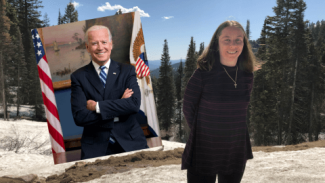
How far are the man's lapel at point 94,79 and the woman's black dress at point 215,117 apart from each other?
1.39 meters

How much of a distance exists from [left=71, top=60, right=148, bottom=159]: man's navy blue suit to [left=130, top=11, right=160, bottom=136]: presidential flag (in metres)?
0.34

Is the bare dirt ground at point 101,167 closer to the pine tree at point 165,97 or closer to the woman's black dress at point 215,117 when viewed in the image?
the woman's black dress at point 215,117

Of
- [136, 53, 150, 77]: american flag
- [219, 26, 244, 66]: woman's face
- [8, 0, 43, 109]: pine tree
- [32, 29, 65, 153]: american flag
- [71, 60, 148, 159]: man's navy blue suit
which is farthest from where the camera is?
[8, 0, 43, 109]: pine tree

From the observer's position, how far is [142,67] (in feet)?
12.8

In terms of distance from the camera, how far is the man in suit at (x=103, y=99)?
311 cm

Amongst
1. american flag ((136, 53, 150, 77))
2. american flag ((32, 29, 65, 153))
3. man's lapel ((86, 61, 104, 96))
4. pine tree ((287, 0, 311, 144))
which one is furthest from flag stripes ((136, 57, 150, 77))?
pine tree ((287, 0, 311, 144))

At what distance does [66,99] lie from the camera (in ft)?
12.0

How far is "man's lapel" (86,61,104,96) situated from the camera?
314 cm

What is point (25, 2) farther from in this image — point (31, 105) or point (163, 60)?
point (163, 60)

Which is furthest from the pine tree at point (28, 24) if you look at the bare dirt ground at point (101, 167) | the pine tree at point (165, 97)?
the bare dirt ground at point (101, 167)

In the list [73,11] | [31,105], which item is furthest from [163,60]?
[31,105]

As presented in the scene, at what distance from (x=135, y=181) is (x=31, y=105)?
110 ft

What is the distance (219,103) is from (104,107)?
161 centimetres

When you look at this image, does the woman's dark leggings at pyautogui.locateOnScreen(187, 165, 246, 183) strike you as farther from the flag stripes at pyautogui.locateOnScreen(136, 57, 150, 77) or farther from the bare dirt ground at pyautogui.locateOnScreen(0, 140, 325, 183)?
the bare dirt ground at pyautogui.locateOnScreen(0, 140, 325, 183)
